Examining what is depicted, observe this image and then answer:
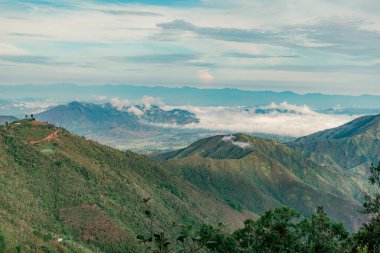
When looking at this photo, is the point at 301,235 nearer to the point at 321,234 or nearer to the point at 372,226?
the point at 321,234

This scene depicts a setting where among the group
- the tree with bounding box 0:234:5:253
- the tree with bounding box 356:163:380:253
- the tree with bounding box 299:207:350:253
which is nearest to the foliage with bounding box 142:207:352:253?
the tree with bounding box 299:207:350:253

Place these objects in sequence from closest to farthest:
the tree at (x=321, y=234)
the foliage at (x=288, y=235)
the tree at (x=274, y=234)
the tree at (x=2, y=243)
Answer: the tree at (x=321, y=234) < the foliage at (x=288, y=235) < the tree at (x=274, y=234) < the tree at (x=2, y=243)

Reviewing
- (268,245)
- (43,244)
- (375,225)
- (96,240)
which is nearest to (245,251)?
(268,245)

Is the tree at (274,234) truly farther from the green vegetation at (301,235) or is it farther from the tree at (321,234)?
the tree at (321,234)

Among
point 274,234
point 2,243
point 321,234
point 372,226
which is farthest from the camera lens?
point 2,243

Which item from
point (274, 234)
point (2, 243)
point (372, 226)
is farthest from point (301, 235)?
point (2, 243)

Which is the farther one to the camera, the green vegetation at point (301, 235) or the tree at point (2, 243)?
the tree at point (2, 243)

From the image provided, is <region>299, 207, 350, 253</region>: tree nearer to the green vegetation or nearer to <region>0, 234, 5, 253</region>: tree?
the green vegetation

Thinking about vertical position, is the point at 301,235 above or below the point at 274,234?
below

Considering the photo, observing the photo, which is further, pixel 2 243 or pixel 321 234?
pixel 2 243

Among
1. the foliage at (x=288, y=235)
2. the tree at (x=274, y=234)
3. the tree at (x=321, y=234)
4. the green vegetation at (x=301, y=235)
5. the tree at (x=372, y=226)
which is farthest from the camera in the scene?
the tree at (x=274, y=234)

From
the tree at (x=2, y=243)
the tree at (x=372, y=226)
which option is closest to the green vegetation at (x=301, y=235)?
the tree at (x=372, y=226)

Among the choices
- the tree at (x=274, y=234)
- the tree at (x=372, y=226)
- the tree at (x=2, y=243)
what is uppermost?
the tree at (x=372, y=226)

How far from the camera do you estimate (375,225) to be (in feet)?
266
